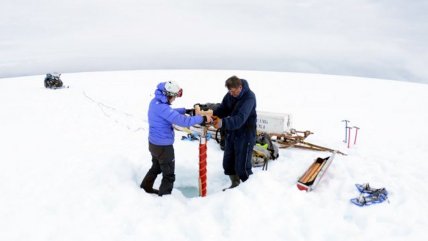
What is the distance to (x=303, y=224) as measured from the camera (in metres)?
4.04

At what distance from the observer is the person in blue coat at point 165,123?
4.50 metres

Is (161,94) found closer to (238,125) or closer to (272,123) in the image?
(238,125)

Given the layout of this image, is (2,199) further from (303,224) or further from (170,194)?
(303,224)

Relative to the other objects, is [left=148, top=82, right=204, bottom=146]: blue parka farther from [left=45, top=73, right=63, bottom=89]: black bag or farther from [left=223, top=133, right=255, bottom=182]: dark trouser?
[left=45, top=73, right=63, bottom=89]: black bag

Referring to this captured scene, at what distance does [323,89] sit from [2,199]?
77.8ft

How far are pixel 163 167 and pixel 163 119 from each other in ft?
2.65

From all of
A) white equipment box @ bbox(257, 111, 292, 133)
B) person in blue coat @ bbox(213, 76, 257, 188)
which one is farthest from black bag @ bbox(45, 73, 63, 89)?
person in blue coat @ bbox(213, 76, 257, 188)

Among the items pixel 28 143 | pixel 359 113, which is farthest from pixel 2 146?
pixel 359 113

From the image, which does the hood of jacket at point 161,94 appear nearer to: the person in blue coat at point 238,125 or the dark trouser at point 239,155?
the person in blue coat at point 238,125

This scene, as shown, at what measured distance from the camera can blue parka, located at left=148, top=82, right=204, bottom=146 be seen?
450 centimetres

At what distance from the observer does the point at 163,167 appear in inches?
193

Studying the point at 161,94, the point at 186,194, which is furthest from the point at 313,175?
the point at 161,94

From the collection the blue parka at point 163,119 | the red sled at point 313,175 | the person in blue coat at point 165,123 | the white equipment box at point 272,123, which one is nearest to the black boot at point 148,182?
the person in blue coat at point 165,123

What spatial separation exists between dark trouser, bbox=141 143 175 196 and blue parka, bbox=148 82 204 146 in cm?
11
